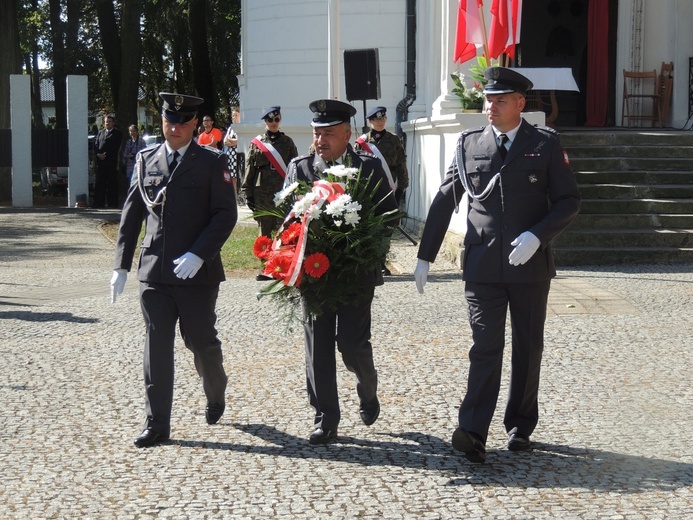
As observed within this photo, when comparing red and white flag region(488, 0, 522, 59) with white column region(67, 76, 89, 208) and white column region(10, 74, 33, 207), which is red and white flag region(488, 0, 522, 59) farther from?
white column region(10, 74, 33, 207)

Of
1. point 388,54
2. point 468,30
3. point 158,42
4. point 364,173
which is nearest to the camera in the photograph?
point 364,173

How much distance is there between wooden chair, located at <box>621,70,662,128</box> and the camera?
786 inches

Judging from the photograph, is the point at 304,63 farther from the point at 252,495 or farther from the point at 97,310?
the point at 252,495

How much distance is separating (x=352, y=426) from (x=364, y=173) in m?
1.47

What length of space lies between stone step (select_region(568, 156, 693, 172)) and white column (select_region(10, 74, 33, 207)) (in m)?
14.0

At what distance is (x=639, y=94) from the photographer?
65.9 feet

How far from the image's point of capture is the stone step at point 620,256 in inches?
557

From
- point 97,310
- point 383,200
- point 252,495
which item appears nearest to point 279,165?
point 97,310

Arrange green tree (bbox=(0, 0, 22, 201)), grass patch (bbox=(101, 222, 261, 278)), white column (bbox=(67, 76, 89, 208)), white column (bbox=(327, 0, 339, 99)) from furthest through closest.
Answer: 1. green tree (bbox=(0, 0, 22, 201))
2. white column (bbox=(67, 76, 89, 208))
3. white column (bbox=(327, 0, 339, 99))
4. grass patch (bbox=(101, 222, 261, 278))

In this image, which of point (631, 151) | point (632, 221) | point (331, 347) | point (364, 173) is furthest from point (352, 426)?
point (631, 151)

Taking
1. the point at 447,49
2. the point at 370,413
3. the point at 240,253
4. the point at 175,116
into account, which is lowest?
the point at 240,253

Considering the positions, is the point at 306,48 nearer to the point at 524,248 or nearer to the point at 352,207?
the point at 352,207

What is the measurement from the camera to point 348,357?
259 inches

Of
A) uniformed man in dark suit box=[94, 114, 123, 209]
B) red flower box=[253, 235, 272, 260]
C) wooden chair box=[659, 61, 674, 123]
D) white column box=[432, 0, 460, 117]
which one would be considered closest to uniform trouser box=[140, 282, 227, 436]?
red flower box=[253, 235, 272, 260]
